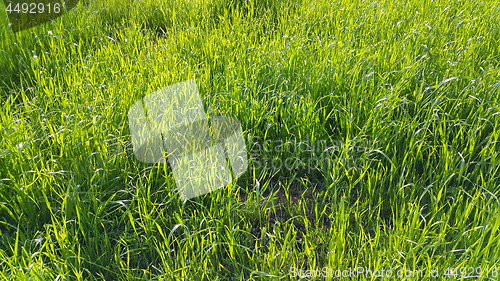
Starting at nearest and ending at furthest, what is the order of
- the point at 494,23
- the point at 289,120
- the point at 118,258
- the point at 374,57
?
the point at 118,258
the point at 289,120
the point at 374,57
the point at 494,23

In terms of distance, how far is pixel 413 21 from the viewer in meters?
3.11

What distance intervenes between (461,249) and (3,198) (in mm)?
2096

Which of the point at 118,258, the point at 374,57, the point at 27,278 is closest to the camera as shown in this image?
the point at 27,278

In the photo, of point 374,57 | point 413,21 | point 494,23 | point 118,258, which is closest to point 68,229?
point 118,258

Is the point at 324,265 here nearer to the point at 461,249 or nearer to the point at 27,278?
the point at 461,249

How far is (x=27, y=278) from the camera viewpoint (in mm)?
1273

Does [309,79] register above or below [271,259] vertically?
above

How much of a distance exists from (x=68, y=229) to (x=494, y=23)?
11.8ft

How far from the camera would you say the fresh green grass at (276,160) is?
148cm

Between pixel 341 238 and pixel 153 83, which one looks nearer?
pixel 341 238

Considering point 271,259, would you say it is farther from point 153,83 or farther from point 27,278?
point 153,83

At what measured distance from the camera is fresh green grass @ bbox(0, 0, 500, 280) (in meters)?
1.48

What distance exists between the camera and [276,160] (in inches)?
78.7

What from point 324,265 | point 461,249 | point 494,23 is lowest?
point 324,265
